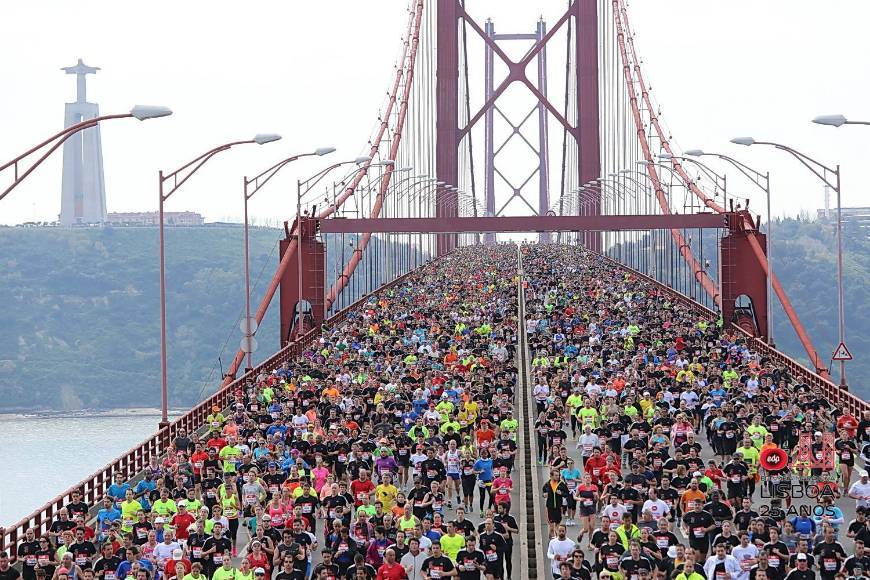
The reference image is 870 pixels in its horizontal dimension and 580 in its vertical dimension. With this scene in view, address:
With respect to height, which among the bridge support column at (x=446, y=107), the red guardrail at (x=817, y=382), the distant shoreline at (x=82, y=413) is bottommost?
the distant shoreline at (x=82, y=413)

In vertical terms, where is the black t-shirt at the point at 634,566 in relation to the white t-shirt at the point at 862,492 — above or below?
below

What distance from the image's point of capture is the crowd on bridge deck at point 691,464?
13719 mm

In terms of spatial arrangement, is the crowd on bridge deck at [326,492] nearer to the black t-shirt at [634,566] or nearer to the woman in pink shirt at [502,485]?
the woman in pink shirt at [502,485]

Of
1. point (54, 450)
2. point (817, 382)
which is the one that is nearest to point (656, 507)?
point (817, 382)

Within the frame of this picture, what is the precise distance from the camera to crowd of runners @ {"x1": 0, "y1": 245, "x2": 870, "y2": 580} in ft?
46.1

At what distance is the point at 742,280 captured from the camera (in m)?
46.2

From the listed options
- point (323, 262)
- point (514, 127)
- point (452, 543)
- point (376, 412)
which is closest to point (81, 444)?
point (514, 127)

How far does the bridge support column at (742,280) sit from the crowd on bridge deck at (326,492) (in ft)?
54.6

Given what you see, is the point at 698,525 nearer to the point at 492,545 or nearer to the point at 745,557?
the point at 745,557

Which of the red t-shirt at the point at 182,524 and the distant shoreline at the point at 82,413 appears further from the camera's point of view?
the distant shoreline at the point at 82,413

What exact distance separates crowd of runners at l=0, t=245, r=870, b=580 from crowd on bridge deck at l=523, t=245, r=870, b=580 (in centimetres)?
4

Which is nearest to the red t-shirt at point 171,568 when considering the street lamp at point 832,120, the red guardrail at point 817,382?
the red guardrail at point 817,382

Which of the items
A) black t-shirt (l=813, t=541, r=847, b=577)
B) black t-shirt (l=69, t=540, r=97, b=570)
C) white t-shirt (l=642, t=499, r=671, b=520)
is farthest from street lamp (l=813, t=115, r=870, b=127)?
black t-shirt (l=69, t=540, r=97, b=570)

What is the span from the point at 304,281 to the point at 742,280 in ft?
43.8
